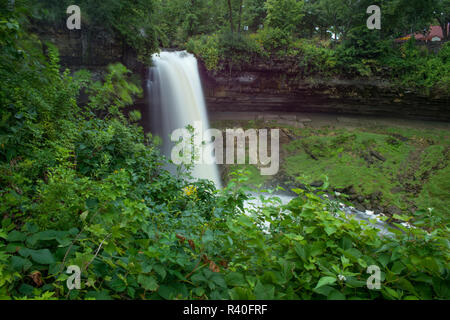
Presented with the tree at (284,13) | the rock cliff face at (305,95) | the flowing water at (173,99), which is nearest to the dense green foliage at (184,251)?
the flowing water at (173,99)

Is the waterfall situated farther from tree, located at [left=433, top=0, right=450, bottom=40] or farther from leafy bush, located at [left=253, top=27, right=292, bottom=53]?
tree, located at [left=433, top=0, right=450, bottom=40]

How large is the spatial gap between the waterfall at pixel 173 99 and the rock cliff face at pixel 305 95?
140 cm

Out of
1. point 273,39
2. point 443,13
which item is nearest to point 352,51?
point 273,39

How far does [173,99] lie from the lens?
42.0ft

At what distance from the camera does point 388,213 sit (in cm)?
898

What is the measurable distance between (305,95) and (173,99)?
7881 millimetres

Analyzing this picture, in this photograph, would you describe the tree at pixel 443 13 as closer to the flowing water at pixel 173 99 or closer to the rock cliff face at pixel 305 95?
the rock cliff face at pixel 305 95

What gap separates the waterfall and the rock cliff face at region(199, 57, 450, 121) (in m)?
1.40

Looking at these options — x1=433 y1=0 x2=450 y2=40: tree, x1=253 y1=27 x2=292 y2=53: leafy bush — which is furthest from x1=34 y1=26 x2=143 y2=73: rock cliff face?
x1=433 y1=0 x2=450 y2=40: tree

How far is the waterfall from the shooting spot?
12.5 m

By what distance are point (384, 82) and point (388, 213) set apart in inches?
333

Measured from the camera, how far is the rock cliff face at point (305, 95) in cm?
1416

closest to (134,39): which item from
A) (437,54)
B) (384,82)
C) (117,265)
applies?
(117,265)
